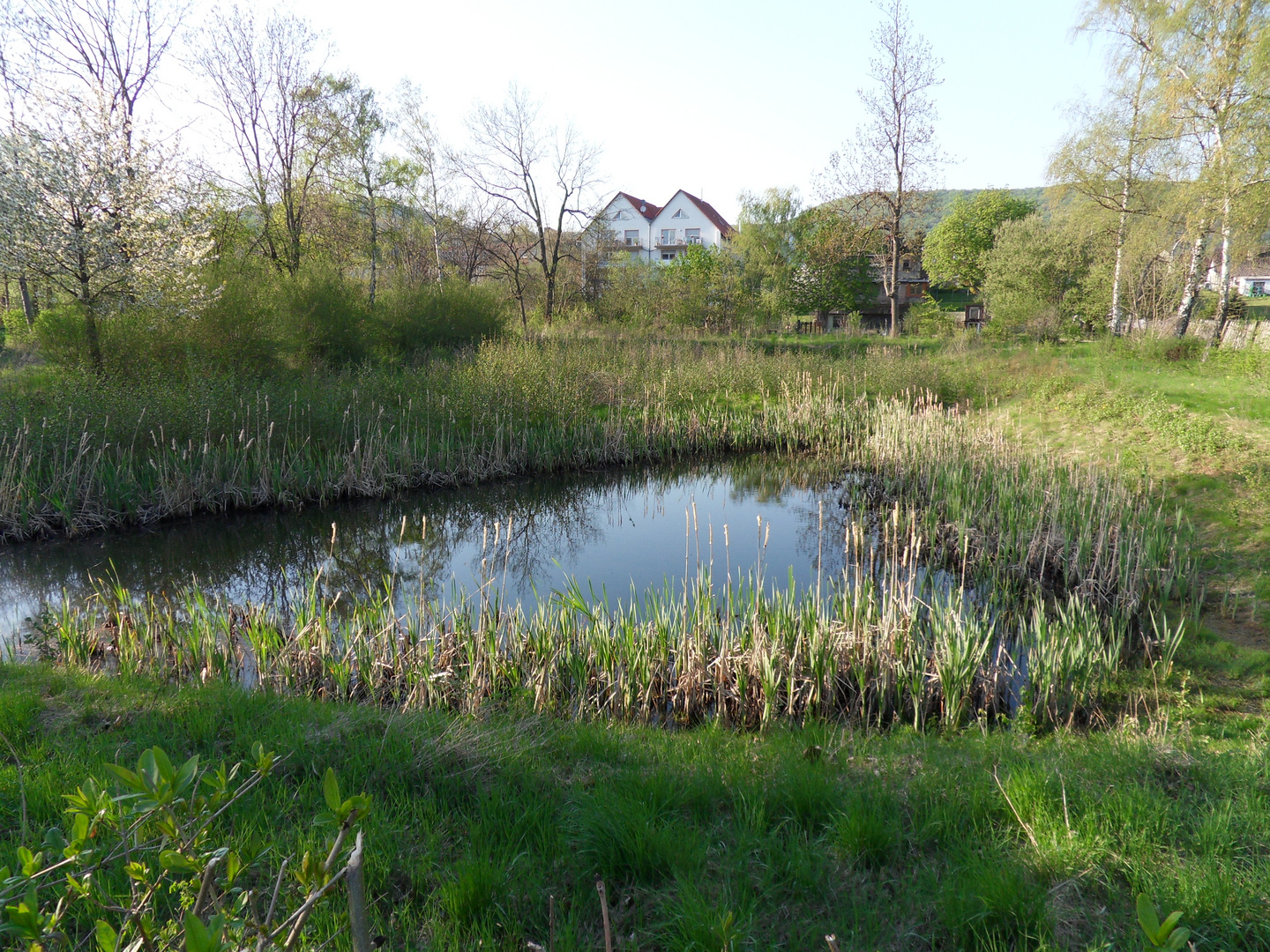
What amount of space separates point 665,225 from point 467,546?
5752 cm

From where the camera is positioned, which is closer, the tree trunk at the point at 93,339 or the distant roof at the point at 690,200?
the tree trunk at the point at 93,339

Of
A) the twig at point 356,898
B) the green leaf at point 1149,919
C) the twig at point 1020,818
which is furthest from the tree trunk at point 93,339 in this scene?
the green leaf at point 1149,919

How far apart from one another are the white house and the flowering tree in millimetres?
48319

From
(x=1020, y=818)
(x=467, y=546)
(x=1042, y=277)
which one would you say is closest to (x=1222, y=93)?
(x=1042, y=277)

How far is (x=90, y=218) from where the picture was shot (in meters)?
12.4

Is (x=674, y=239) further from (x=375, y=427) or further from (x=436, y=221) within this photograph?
(x=375, y=427)

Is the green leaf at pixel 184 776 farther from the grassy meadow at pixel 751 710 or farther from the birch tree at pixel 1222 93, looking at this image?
the birch tree at pixel 1222 93

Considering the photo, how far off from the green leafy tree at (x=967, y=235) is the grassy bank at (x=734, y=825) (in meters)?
55.0

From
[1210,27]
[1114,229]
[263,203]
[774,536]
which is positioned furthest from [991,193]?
[774,536]

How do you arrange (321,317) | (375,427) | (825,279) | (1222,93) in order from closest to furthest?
(375,427), (1222,93), (321,317), (825,279)

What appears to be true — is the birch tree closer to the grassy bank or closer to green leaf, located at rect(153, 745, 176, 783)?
the grassy bank

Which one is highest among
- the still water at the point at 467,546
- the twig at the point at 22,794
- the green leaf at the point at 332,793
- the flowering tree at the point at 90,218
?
the flowering tree at the point at 90,218

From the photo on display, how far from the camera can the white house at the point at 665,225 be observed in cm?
6103

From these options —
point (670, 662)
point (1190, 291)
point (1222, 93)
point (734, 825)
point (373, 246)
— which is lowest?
point (670, 662)
